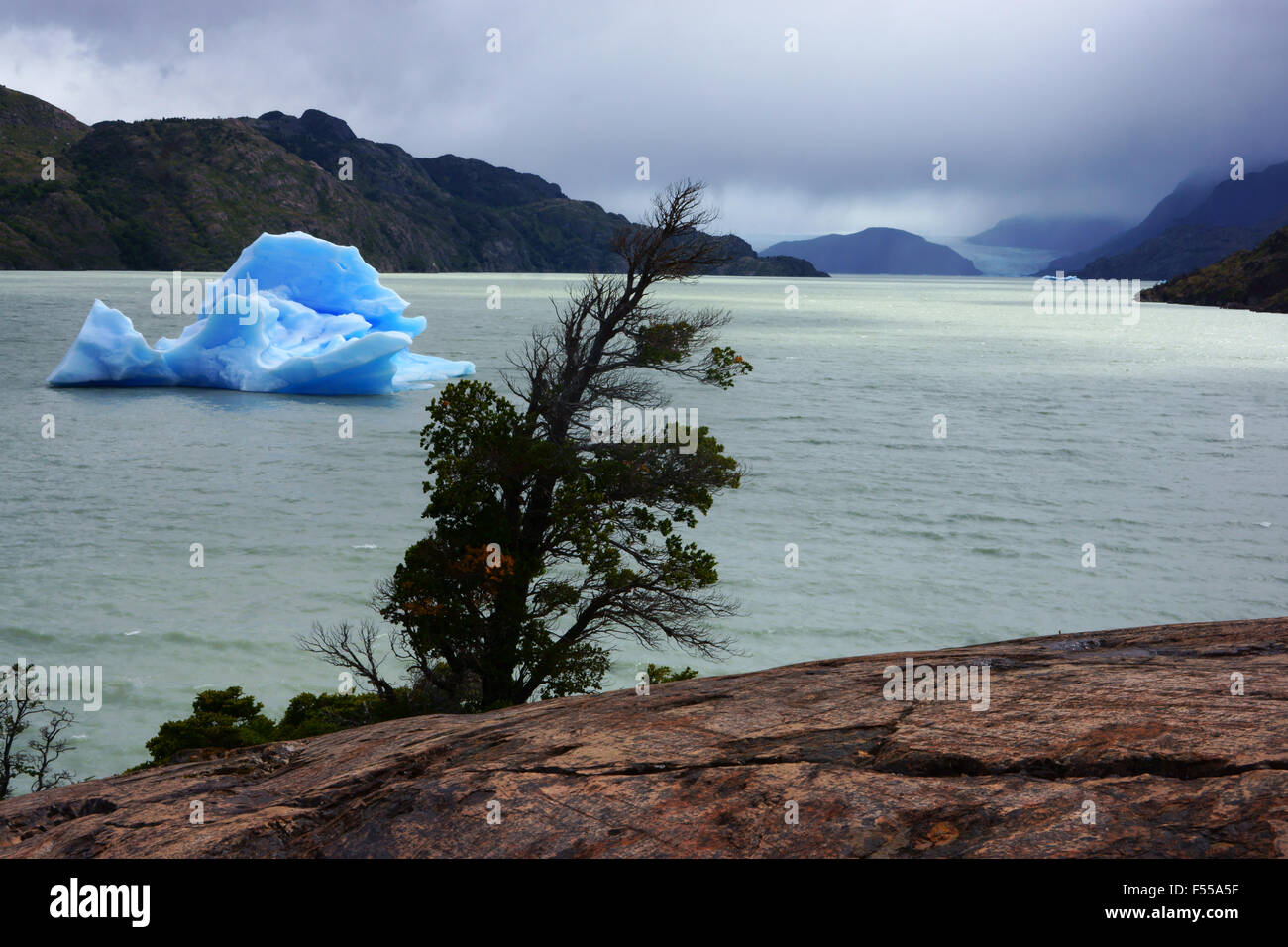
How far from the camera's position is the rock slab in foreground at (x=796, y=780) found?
4.41 metres

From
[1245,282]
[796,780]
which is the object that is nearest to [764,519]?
[796,780]

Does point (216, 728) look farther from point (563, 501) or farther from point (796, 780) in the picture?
point (796, 780)

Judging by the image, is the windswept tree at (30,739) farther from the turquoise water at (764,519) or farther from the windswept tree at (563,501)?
the windswept tree at (563,501)

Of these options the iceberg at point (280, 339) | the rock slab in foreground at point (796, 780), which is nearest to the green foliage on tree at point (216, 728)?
the rock slab in foreground at point (796, 780)

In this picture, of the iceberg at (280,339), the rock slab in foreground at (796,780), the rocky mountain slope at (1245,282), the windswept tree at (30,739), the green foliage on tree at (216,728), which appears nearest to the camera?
the rock slab in foreground at (796,780)

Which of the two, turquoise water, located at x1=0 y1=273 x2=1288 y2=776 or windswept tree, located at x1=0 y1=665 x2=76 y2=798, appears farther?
turquoise water, located at x1=0 y1=273 x2=1288 y2=776

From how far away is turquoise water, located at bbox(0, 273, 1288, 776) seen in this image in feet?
58.5

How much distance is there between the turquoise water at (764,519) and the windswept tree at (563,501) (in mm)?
4138

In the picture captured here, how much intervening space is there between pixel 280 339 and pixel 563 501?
40.0 m

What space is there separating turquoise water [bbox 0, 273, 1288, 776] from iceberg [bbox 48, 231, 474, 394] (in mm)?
1391

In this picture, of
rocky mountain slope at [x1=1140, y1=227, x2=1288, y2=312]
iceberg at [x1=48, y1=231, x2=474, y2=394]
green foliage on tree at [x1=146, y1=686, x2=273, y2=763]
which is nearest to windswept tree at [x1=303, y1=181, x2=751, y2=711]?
green foliage on tree at [x1=146, y1=686, x2=273, y2=763]

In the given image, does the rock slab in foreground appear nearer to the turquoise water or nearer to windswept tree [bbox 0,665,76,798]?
windswept tree [bbox 0,665,76,798]

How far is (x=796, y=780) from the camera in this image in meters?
5.14
